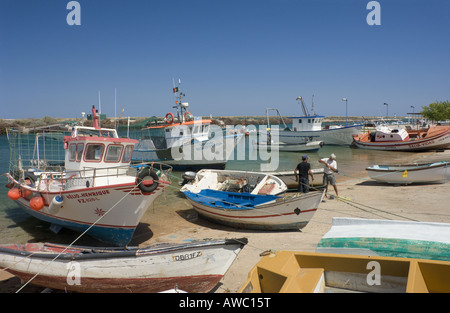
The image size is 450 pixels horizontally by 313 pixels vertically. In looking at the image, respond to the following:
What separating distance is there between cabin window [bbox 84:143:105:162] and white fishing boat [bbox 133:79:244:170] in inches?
486

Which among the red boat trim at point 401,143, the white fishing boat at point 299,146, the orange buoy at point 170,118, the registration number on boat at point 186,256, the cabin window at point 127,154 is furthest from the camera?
the white fishing boat at point 299,146

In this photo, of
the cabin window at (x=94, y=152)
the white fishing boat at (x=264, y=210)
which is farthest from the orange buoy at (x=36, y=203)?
the white fishing boat at (x=264, y=210)

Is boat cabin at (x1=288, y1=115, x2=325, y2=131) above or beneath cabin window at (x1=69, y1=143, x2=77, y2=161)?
above

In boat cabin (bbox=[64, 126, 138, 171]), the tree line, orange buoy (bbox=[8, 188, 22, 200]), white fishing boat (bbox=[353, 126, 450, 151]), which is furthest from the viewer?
the tree line

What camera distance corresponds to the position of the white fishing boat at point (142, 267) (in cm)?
605

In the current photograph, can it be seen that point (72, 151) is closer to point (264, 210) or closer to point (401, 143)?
point (264, 210)

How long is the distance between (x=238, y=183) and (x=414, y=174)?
8.51 meters

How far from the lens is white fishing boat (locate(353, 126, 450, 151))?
31.5 metres

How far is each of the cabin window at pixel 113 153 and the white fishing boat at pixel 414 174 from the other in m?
12.0

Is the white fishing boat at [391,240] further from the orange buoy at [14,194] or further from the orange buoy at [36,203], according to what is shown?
the orange buoy at [14,194]

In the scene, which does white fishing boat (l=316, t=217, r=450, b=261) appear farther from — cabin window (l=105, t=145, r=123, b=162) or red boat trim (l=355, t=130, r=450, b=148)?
red boat trim (l=355, t=130, r=450, b=148)

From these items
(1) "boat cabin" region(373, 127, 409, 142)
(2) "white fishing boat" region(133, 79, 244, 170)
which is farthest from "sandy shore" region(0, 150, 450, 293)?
(1) "boat cabin" region(373, 127, 409, 142)

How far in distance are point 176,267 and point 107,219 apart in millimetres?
4208
